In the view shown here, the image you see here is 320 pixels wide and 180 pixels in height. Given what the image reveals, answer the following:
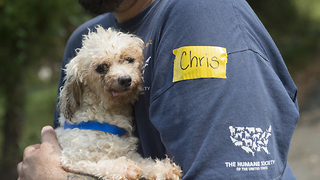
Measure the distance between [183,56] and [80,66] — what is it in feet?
3.92

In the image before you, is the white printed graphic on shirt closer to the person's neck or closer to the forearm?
the forearm

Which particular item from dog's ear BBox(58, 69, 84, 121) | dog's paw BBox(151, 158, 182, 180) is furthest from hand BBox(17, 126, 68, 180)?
dog's paw BBox(151, 158, 182, 180)

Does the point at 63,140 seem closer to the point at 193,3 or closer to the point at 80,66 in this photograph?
the point at 80,66

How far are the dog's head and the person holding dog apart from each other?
1.45 feet

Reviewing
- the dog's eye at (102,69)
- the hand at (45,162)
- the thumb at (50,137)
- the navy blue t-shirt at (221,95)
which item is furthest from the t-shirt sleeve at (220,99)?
the thumb at (50,137)

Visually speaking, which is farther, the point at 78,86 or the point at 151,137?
the point at 78,86


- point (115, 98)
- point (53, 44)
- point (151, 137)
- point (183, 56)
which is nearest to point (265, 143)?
point (183, 56)

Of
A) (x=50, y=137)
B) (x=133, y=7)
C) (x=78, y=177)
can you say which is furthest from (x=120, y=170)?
(x=133, y=7)

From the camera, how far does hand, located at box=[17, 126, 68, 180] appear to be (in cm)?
215

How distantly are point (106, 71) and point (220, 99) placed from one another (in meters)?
1.21

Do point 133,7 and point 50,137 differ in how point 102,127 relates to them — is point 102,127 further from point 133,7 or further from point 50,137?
point 133,7

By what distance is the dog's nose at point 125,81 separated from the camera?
222 cm

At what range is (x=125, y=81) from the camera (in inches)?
88.5

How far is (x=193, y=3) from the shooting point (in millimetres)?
1788
